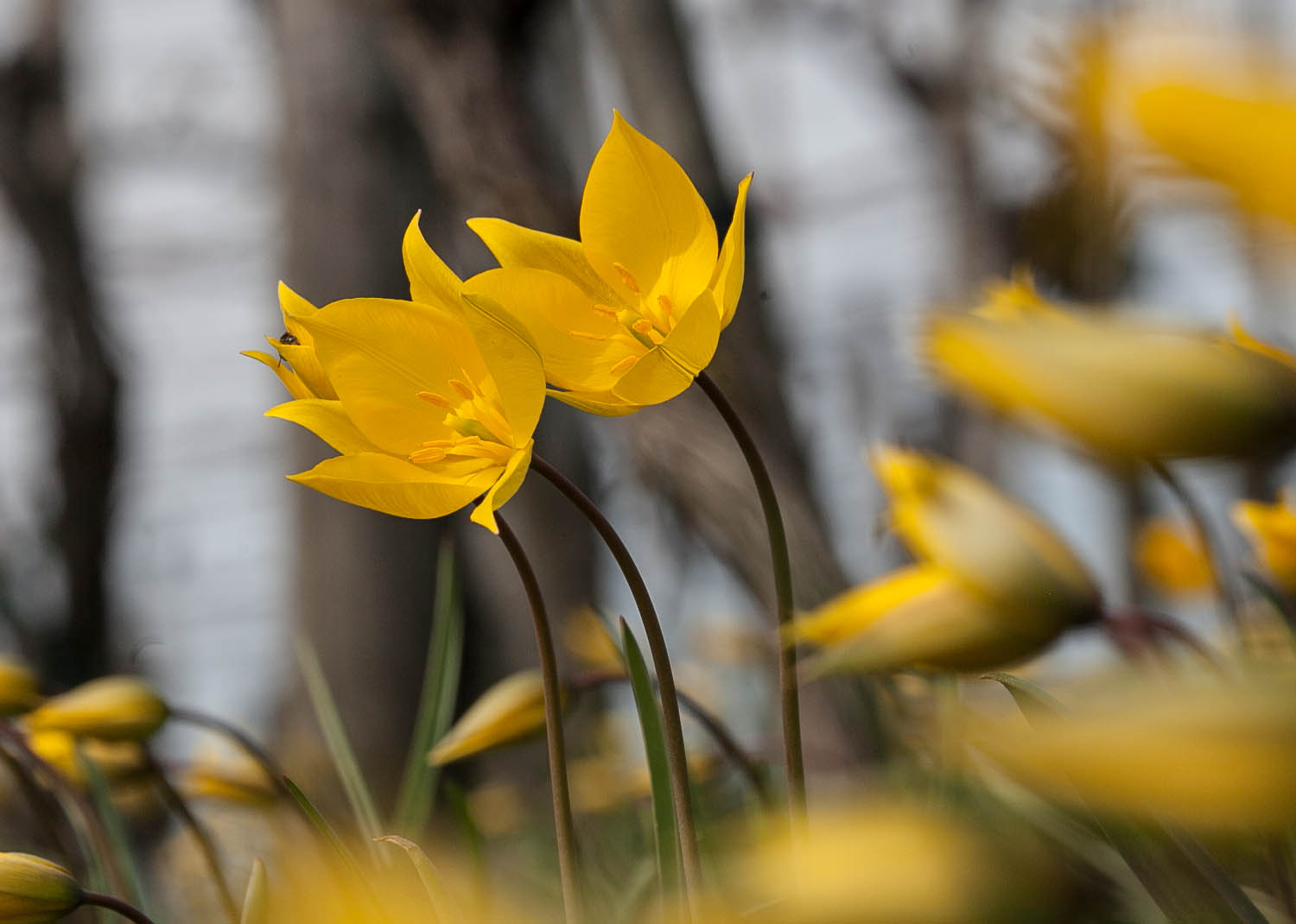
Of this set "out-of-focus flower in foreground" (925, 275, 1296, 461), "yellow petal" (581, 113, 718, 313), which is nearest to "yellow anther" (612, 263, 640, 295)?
"yellow petal" (581, 113, 718, 313)

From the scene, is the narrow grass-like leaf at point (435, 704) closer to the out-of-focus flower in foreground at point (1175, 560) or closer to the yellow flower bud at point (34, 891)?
the yellow flower bud at point (34, 891)

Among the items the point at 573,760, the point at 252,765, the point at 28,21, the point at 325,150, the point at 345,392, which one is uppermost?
the point at 28,21

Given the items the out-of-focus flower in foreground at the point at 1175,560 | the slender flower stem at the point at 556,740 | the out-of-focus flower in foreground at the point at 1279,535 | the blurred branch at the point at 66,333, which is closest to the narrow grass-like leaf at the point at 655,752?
the slender flower stem at the point at 556,740

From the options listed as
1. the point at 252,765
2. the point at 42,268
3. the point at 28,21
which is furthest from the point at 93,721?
the point at 28,21

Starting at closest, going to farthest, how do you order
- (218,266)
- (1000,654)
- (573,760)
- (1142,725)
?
(1142,725)
(1000,654)
(573,760)
(218,266)

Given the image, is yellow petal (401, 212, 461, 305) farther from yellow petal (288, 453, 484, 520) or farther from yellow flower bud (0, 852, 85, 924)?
yellow flower bud (0, 852, 85, 924)

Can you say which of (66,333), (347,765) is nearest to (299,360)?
(347,765)

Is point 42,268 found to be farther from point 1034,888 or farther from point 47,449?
point 1034,888

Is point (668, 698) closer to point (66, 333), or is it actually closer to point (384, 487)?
point (384, 487)
